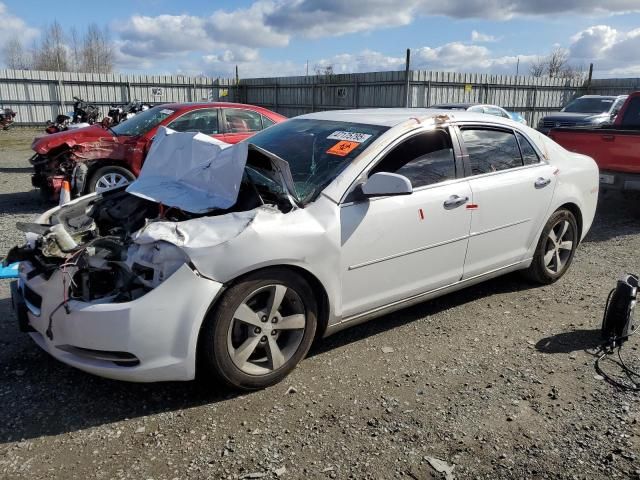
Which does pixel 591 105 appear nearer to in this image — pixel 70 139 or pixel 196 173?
pixel 70 139

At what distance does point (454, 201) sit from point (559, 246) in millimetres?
1727

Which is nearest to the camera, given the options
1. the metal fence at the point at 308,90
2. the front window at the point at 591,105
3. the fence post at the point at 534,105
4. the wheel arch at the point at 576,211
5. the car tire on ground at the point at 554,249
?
the car tire on ground at the point at 554,249

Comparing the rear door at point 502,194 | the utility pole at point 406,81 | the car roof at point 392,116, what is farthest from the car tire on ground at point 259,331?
the utility pole at point 406,81

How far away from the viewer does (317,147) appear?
12.6 ft

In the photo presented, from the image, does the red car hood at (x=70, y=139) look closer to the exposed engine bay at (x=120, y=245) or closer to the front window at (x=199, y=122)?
the front window at (x=199, y=122)

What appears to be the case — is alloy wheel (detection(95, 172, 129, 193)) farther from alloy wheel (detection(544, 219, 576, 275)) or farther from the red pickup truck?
the red pickup truck

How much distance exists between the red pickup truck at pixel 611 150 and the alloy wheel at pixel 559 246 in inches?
124

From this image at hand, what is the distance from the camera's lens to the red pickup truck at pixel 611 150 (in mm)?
7461

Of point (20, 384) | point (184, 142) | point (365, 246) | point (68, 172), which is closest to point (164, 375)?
point (20, 384)

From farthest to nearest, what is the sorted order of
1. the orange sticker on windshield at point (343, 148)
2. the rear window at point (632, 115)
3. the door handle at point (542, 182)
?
the rear window at point (632, 115), the door handle at point (542, 182), the orange sticker on windshield at point (343, 148)

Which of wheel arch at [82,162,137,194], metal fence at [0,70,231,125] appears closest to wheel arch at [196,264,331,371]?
wheel arch at [82,162,137,194]

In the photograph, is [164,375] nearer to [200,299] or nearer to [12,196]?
[200,299]

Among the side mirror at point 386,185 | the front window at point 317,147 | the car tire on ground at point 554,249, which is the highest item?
the front window at point 317,147

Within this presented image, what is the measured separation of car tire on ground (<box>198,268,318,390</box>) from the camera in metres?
2.94
